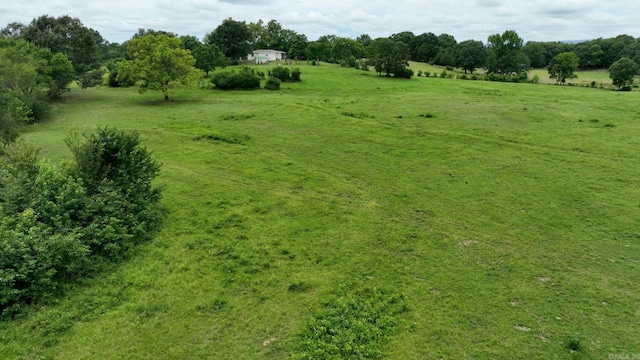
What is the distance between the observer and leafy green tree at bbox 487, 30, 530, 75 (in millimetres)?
77062

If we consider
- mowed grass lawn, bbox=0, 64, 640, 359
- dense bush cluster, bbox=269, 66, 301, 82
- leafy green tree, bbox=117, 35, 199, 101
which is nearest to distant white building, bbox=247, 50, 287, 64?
dense bush cluster, bbox=269, 66, 301, 82

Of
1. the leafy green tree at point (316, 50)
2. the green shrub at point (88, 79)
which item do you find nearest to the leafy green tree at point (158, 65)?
the green shrub at point (88, 79)

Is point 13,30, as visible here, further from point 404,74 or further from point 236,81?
point 404,74

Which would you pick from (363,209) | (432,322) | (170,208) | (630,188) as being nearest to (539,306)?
(432,322)

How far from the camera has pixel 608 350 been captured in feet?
25.5

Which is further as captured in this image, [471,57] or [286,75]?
[471,57]

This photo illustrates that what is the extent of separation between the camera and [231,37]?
83.6m

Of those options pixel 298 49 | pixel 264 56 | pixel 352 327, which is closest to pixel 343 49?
pixel 298 49

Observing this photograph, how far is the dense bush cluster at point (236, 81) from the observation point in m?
47.8

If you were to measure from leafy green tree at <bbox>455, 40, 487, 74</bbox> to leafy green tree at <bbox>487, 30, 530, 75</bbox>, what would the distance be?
6492 millimetres

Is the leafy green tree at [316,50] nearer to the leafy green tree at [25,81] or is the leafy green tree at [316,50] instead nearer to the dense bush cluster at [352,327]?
the leafy green tree at [25,81]

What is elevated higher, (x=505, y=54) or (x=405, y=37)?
(x=405, y=37)

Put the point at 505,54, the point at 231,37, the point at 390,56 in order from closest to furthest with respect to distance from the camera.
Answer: the point at 390,56, the point at 505,54, the point at 231,37

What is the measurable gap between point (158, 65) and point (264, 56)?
5425 cm
